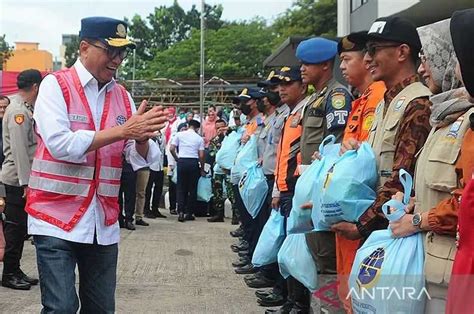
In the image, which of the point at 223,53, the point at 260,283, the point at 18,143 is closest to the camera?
the point at 18,143

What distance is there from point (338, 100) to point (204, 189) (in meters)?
7.36

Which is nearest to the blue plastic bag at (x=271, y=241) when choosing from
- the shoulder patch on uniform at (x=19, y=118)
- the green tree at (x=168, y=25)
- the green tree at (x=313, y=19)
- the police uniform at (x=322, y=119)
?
the police uniform at (x=322, y=119)

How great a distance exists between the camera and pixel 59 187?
318cm

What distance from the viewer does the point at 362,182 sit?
3240mm

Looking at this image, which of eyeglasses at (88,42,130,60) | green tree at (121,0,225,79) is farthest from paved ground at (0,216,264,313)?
green tree at (121,0,225,79)

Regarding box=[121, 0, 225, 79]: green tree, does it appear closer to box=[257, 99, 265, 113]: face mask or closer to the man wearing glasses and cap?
box=[257, 99, 265, 113]: face mask

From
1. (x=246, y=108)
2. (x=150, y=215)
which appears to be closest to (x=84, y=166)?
(x=246, y=108)

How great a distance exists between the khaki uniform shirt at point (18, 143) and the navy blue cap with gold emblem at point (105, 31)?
9.01 ft

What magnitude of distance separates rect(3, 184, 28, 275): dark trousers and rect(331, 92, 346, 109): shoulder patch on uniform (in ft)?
10.5

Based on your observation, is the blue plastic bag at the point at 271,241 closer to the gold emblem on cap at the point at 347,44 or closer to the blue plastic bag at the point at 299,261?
the blue plastic bag at the point at 299,261

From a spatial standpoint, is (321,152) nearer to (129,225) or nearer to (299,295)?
(299,295)

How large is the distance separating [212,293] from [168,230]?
406cm

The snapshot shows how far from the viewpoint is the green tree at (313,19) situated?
A: 3284 cm

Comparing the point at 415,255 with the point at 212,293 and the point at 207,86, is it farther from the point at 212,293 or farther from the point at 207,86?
the point at 207,86
